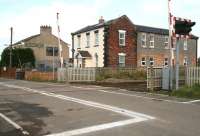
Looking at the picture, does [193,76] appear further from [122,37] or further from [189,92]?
[122,37]

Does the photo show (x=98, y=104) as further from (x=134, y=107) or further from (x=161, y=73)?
(x=161, y=73)

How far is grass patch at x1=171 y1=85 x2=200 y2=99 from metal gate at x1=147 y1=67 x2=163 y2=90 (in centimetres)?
340

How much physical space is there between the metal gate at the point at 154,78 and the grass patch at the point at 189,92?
3.40m

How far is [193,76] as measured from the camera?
23.2 metres

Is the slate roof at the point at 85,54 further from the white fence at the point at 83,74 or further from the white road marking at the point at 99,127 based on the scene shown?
the white road marking at the point at 99,127

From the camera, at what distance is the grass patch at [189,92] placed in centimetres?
1984

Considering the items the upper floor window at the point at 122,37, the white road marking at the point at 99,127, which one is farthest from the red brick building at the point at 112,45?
the white road marking at the point at 99,127

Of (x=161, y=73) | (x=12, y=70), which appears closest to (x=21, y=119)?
(x=161, y=73)

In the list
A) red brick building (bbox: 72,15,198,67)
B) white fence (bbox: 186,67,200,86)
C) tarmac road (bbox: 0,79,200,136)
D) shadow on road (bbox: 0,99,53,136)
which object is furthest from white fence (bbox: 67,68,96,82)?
tarmac road (bbox: 0,79,200,136)

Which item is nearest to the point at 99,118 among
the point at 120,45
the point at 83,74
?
the point at 83,74

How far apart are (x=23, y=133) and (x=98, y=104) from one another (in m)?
6.20

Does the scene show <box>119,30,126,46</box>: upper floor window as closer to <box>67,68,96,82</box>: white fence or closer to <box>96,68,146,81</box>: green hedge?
<box>96,68,146,81</box>: green hedge

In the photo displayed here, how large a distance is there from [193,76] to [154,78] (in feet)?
8.24

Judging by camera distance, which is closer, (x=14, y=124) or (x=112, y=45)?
(x=14, y=124)
